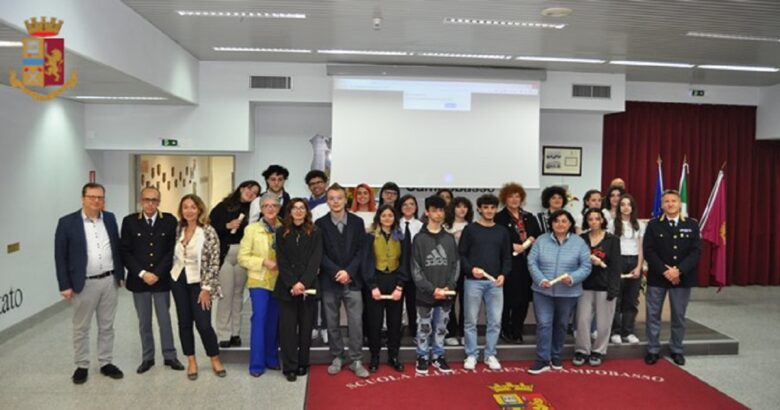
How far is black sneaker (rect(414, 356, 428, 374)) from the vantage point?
5184 millimetres

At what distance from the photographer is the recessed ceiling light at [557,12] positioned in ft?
17.0

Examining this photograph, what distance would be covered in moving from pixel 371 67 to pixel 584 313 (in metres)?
4.20

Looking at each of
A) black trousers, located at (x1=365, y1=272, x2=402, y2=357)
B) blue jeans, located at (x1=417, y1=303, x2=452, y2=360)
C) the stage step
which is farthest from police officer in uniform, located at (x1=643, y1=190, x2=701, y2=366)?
black trousers, located at (x1=365, y1=272, x2=402, y2=357)

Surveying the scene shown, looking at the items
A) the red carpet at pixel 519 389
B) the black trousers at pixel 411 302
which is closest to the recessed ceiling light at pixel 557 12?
the black trousers at pixel 411 302

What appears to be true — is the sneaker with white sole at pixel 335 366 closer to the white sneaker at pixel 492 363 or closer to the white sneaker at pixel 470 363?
the white sneaker at pixel 470 363

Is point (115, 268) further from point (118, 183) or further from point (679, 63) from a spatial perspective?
point (679, 63)

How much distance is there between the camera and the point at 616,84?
8531 mm

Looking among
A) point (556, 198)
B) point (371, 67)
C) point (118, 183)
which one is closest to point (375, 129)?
point (371, 67)

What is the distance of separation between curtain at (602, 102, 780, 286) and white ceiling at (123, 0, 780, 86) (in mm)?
1405

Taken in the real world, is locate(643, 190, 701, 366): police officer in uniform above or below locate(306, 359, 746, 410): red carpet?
above

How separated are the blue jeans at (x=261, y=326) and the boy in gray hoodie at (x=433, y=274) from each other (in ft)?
3.96

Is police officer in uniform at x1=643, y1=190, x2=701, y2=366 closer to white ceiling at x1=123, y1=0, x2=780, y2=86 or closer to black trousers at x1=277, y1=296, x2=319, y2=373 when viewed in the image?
white ceiling at x1=123, y1=0, x2=780, y2=86

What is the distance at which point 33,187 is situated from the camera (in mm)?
6621

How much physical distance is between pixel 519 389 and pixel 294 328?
6.07ft
